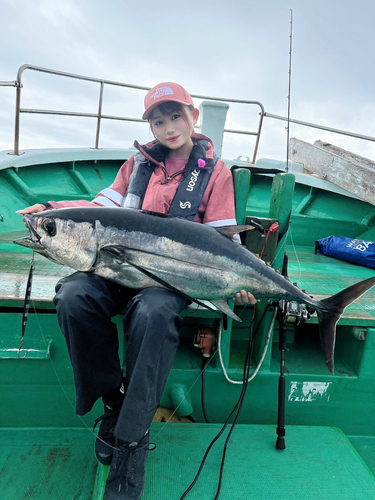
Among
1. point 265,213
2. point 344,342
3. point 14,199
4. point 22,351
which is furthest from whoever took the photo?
point 265,213

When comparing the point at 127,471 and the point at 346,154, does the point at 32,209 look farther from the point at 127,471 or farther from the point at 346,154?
the point at 346,154

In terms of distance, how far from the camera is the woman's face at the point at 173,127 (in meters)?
2.00

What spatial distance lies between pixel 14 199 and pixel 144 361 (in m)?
3.31

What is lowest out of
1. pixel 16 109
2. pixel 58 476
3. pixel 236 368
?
pixel 58 476

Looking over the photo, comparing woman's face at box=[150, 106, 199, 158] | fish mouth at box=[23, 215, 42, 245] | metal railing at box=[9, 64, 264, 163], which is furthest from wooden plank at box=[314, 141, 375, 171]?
fish mouth at box=[23, 215, 42, 245]

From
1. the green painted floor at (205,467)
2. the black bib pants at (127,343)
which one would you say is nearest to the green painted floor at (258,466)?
the green painted floor at (205,467)

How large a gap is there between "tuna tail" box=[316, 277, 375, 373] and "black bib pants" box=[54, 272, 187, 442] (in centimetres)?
67

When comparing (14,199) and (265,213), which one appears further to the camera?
(265,213)

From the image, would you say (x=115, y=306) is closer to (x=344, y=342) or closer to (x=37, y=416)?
(x=37, y=416)

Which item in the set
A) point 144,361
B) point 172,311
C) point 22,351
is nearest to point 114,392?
point 144,361

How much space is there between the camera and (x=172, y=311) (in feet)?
4.48

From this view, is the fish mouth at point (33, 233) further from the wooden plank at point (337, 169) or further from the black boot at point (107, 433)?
the wooden plank at point (337, 169)

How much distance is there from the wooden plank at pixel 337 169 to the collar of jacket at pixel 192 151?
2319 millimetres

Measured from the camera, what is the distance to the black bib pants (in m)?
1.29
